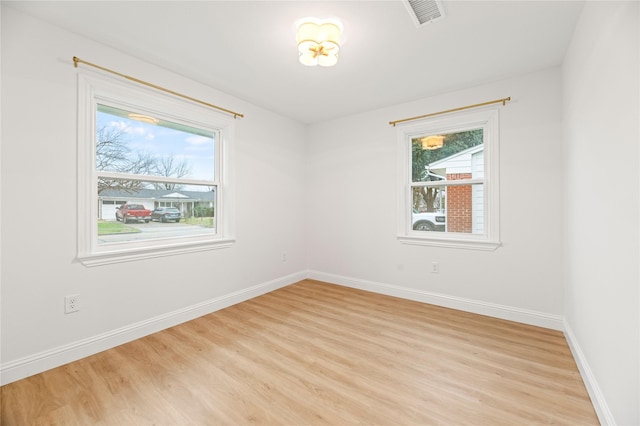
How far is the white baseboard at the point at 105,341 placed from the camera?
187cm

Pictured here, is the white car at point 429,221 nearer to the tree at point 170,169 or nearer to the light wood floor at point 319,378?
the light wood floor at point 319,378

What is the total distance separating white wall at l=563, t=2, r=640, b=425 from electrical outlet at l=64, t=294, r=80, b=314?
3.30 meters

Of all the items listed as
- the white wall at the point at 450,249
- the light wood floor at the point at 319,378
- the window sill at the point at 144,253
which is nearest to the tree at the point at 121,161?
the window sill at the point at 144,253

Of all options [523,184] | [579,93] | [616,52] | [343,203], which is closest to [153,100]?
[343,203]

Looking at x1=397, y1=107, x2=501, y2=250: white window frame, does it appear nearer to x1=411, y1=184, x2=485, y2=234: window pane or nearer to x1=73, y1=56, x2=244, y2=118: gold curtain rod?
x1=411, y1=184, x2=485, y2=234: window pane

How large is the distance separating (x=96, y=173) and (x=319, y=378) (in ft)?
7.73

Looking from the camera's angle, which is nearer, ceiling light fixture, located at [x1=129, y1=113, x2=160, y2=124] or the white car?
ceiling light fixture, located at [x1=129, y1=113, x2=160, y2=124]

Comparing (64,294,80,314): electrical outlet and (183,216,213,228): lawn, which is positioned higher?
(183,216,213,228): lawn

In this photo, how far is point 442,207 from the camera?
3.42 metres

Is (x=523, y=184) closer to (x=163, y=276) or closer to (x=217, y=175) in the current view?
(x=217, y=175)

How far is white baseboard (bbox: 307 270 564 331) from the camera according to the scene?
2695 mm

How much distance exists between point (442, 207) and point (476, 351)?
168cm

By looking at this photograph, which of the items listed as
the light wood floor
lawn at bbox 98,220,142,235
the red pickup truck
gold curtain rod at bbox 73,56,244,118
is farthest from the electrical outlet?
gold curtain rod at bbox 73,56,244,118

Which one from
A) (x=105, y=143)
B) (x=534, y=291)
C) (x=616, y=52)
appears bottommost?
(x=534, y=291)
